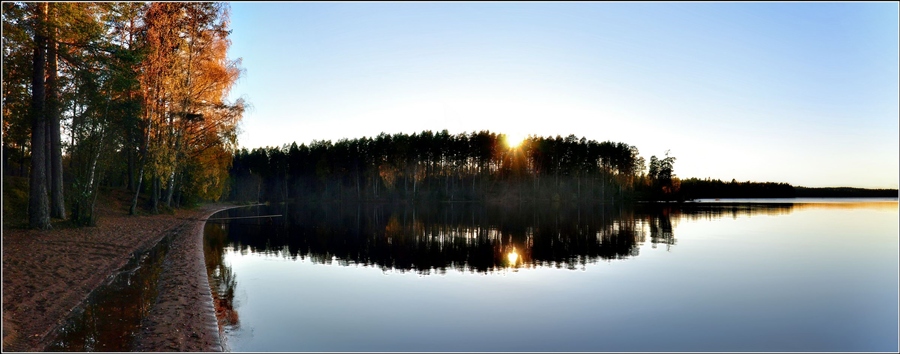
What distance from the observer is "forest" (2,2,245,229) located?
64.7ft

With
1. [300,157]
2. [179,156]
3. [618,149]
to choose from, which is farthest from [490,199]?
[179,156]

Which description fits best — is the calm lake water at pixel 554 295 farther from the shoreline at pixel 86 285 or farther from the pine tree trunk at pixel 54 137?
the pine tree trunk at pixel 54 137

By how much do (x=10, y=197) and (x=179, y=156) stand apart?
9848mm

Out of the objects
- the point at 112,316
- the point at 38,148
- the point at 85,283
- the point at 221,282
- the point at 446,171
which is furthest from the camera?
the point at 446,171

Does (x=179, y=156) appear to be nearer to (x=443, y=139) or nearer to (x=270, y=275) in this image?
(x=270, y=275)

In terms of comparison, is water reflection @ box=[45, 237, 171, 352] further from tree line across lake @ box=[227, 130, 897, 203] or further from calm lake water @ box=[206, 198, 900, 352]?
tree line across lake @ box=[227, 130, 897, 203]

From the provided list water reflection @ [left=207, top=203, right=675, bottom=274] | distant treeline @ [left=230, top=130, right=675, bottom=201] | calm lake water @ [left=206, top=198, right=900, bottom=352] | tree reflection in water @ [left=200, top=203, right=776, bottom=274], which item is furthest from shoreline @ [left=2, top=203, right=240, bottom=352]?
distant treeline @ [left=230, top=130, right=675, bottom=201]

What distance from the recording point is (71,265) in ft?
49.4

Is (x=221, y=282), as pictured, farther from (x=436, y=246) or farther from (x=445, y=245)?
(x=445, y=245)

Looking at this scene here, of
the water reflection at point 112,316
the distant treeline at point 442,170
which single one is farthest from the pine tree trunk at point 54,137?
the distant treeline at point 442,170

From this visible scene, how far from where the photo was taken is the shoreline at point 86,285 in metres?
9.26

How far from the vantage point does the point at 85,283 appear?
13.3 m

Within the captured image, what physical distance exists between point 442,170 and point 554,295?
94.7 meters

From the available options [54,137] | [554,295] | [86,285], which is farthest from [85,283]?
[54,137]
